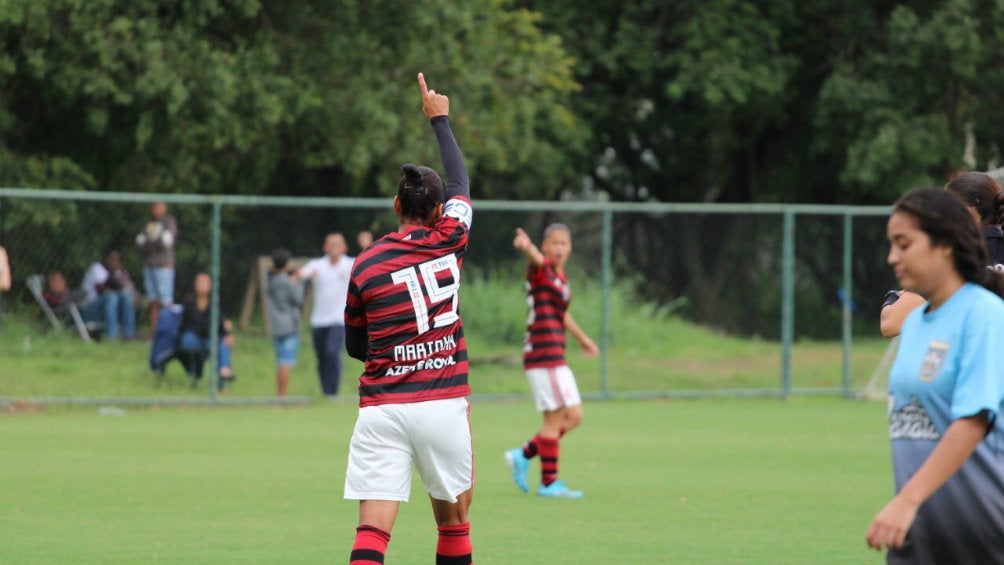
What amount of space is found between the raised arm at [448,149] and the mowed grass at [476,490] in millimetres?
2618

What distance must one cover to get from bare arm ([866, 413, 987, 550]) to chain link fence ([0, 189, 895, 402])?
1352 cm

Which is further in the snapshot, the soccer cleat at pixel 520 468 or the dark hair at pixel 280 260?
the dark hair at pixel 280 260

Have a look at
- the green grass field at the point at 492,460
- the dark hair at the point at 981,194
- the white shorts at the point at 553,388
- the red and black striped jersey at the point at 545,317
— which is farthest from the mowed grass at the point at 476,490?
the dark hair at the point at 981,194

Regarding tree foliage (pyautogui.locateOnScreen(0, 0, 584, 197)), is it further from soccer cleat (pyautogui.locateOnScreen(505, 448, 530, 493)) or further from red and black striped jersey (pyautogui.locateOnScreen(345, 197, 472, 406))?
red and black striped jersey (pyautogui.locateOnScreen(345, 197, 472, 406))

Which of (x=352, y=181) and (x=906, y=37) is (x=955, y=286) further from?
(x=906, y=37)

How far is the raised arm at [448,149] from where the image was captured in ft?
20.0

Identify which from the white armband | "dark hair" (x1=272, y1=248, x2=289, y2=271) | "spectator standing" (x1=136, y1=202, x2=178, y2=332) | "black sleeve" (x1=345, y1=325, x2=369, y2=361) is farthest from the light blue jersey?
"spectator standing" (x1=136, y1=202, x2=178, y2=332)

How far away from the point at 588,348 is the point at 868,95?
1863 cm

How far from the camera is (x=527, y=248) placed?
10.1 m

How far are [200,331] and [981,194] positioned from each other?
13.0m

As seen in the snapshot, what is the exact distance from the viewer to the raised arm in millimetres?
6105

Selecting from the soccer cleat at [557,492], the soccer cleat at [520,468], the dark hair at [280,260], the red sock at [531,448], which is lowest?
the soccer cleat at [557,492]

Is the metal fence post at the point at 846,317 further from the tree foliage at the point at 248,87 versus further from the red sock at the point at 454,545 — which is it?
the red sock at the point at 454,545

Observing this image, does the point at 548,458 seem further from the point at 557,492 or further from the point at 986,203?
the point at 986,203
